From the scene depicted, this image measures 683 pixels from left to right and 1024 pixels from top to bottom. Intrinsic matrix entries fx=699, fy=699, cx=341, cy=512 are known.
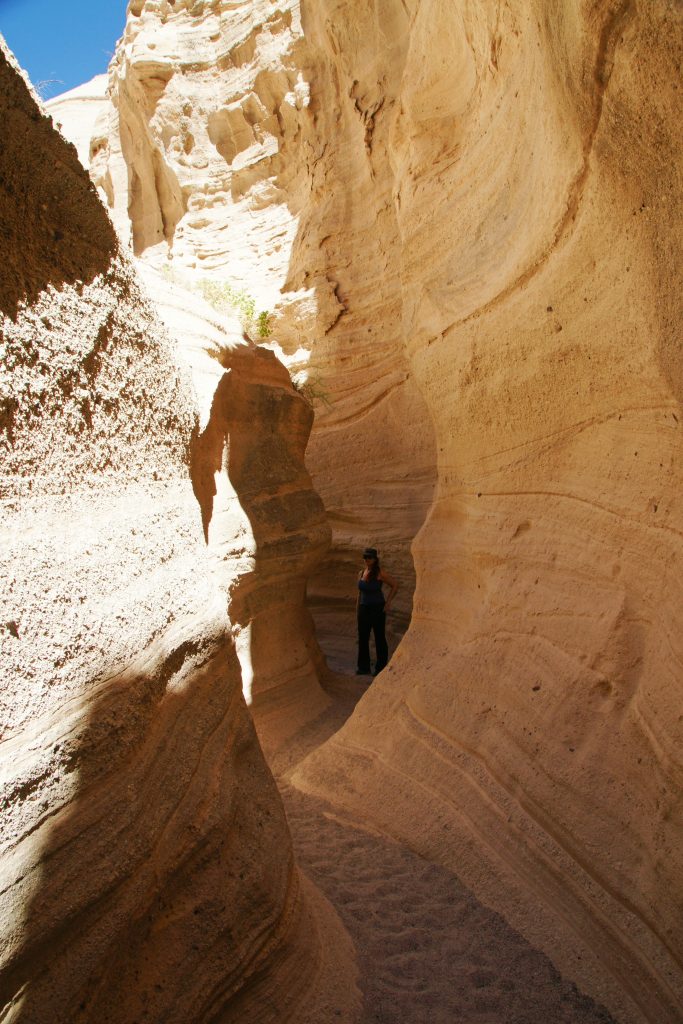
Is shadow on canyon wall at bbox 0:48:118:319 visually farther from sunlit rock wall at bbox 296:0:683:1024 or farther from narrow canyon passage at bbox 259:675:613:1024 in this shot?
narrow canyon passage at bbox 259:675:613:1024

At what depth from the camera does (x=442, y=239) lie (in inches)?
169

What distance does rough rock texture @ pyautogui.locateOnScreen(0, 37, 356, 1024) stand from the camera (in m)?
1.61

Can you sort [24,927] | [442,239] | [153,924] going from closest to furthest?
1. [24,927]
2. [153,924]
3. [442,239]

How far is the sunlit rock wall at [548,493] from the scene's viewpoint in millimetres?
2521

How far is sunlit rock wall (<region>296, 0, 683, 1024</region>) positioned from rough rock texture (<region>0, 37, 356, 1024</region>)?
102cm

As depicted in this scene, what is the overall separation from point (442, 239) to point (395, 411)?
4251 millimetres

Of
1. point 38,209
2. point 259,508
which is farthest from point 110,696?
point 259,508

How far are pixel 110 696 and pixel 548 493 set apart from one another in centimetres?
247

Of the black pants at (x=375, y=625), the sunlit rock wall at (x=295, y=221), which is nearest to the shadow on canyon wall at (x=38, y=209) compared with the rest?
the black pants at (x=375, y=625)

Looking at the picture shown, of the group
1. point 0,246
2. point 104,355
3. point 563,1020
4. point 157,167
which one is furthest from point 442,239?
point 157,167

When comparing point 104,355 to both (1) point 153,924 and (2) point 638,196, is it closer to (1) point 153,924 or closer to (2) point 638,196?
(1) point 153,924

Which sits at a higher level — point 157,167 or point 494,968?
point 157,167

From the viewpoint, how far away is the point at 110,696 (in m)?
1.83

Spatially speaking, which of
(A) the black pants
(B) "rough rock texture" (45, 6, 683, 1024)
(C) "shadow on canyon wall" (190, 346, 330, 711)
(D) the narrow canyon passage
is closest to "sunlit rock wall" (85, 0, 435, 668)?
(A) the black pants
